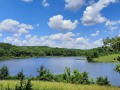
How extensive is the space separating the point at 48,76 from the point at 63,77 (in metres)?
3.60

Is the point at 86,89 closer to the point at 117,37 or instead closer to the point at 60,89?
the point at 60,89

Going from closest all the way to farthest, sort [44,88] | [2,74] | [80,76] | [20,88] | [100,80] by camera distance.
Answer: [20,88], [44,88], [100,80], [80,76], [2,74]

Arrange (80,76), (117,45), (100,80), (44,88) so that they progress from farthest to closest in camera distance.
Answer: (80,76)
(100,80)
(117,45)
(44,88)

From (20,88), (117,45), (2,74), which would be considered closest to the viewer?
(20,88)

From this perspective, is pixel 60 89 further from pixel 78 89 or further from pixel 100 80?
pixel 100 80

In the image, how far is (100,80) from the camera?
168 ft

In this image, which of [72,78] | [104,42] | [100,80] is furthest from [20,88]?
[72,78]

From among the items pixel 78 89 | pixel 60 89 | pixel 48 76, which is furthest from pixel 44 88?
pixel 48 76

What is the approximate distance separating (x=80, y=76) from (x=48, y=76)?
701 cm

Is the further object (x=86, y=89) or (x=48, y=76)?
(x=48, y=76)

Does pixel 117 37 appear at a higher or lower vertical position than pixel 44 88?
higher

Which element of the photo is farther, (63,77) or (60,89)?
(63,77)

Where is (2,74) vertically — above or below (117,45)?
below

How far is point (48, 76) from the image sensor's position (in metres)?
57.0
